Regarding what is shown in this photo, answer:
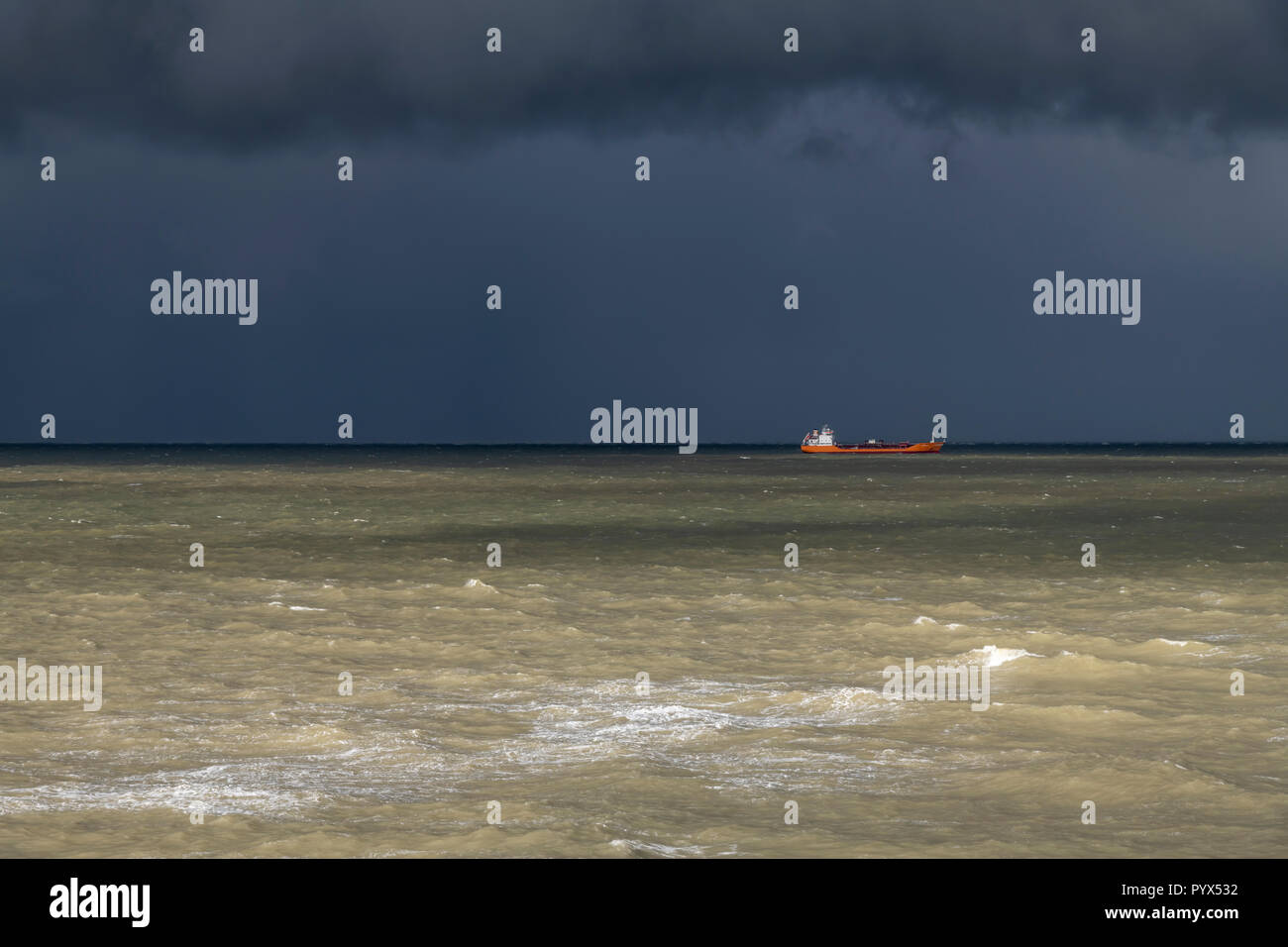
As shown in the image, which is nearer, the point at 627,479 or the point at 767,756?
the point at 767,756

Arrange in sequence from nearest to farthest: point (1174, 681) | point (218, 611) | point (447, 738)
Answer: point (447, 738) < point (1174, 681) < point (218, 611)

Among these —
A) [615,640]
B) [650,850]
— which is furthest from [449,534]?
[650,850]

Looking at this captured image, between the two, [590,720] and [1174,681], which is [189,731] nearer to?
[590,720]

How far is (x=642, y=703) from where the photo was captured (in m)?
18.5

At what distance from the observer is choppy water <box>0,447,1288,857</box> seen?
12.7m

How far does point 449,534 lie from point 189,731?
3385 centimetres

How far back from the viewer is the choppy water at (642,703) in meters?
12.7

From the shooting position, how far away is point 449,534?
50594mm

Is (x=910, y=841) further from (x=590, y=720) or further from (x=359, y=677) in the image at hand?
(x=359, y=677)

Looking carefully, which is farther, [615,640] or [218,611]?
[218,611]

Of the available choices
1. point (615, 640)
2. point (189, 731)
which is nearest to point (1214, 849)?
point (189, 731)

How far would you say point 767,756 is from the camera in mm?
15312
